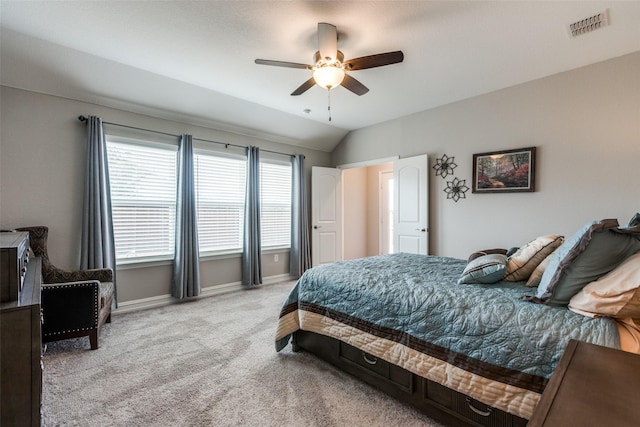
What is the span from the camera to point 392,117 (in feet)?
15.9

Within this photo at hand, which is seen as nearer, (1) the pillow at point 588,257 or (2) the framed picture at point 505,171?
(1) the pillow at point 588,257

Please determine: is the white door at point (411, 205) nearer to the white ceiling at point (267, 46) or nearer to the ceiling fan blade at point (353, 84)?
the white ceiling at point (267, 46)

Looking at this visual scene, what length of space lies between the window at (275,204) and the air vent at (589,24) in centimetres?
400

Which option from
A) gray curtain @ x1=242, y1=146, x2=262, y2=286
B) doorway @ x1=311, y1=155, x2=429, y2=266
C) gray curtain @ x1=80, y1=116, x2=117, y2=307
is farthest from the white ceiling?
doorway @ x1=311, y1=155, x2=429, y2=266

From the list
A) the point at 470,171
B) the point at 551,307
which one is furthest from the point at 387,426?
the point at 470,171

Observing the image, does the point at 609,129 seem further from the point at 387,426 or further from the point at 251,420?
the point at 251,420

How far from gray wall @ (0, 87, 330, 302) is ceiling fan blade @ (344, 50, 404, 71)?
2883 millimetres

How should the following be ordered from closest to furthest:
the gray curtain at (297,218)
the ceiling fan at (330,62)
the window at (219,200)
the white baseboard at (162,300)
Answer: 1. the ceiling fan at (330,62)
2. the white baseboard at (162,300)
3. the window at (219,200)
4. the gray curtain at (297,218)

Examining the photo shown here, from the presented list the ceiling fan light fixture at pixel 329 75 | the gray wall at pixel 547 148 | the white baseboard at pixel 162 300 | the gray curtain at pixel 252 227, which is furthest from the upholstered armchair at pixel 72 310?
the gray wall at pixel 547 148

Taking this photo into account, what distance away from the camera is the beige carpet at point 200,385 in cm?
176

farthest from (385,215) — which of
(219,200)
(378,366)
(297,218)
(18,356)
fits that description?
(18,356)

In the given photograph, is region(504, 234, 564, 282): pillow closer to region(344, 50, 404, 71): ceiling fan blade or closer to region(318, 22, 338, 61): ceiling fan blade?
region(344, 50, 404, 71): ceiling fan blade

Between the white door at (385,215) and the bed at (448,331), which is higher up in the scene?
the white door at (385,215)

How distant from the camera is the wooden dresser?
121 centimetres
